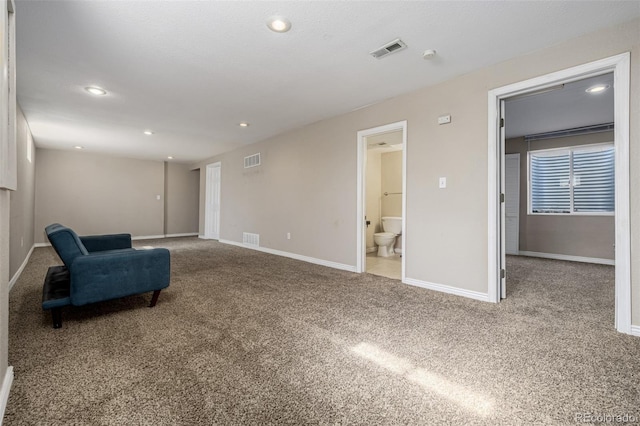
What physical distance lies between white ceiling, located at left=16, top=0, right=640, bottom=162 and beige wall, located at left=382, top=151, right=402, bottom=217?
8.11 feet

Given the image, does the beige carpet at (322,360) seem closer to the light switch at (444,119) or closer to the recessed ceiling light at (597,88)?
the light switch at (444,119)

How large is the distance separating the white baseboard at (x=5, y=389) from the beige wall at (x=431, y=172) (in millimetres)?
3382

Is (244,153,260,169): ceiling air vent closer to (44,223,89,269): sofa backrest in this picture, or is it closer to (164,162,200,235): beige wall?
(164,162,200,235): beige wall

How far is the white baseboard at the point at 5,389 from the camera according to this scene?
4.16 feet

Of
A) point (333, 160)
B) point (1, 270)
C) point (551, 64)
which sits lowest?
point (1, 270)

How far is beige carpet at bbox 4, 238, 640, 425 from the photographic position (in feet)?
4.31

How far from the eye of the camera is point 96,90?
11.4 feet

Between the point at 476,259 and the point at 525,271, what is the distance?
79.9 inches

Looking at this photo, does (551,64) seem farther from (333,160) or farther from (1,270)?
(1,270)

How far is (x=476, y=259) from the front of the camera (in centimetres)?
295

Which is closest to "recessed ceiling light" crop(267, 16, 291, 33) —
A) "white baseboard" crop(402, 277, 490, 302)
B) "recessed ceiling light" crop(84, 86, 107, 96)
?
"recessed ceiling light" crop(84, 86, 107, 96)

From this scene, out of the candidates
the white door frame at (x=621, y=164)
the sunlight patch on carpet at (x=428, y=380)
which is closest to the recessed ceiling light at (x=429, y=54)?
the white door frame at (x=621, y=164)

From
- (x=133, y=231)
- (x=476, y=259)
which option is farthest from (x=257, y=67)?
(x=133, y=231)

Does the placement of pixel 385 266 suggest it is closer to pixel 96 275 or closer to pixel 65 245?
pixel 96 275
